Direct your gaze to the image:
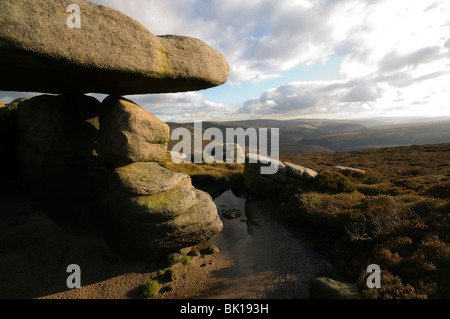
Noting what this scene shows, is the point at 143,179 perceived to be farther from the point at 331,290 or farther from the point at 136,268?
the point at 331,290

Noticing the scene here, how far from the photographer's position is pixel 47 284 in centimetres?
911

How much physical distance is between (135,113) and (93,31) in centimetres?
378

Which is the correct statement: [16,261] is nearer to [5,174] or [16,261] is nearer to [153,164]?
[153,164]

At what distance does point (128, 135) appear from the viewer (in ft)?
32.6

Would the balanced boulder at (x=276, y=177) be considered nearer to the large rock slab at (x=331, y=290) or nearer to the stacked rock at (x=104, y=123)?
the stacked rock at (x=104, y=123)

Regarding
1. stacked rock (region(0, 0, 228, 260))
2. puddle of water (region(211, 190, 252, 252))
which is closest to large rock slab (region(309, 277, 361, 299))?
puddle of water (region(211, 190, 252, 252))

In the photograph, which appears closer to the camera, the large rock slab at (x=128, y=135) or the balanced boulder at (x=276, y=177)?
the large rock slab at (x=128, y=135)

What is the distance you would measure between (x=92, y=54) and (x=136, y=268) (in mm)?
9485

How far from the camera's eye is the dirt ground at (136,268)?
878 cm

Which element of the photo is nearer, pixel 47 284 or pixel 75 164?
pixel 47 284

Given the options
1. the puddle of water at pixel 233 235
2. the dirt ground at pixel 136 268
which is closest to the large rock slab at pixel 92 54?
the dirt ground at pixel 136 268

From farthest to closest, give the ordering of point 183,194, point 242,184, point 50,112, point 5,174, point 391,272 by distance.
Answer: point 242,184, point 5,174, point 50,112, point 183,194, point 391,272

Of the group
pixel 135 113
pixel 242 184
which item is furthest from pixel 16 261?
pixel 242 184

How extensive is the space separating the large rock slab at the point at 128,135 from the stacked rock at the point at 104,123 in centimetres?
5
